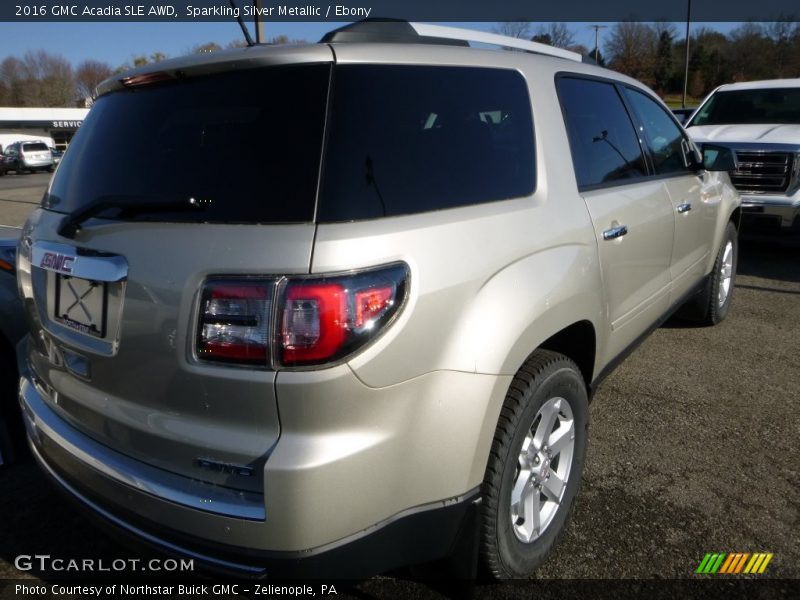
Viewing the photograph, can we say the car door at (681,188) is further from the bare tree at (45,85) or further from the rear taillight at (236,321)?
the bare tree at (45,85)

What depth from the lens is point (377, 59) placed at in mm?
1852

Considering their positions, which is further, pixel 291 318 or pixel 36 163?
pixel 36 163

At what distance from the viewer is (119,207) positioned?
1848mm

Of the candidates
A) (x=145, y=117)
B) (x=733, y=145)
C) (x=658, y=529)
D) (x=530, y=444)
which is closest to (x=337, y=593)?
(x=530, y=444)

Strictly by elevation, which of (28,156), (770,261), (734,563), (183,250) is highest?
(183,250)

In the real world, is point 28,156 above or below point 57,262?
below

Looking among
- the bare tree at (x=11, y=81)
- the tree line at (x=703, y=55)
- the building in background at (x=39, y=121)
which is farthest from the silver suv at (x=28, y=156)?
the bare tree at (x=11, y=81)

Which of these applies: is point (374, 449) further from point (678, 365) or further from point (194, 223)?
point (678, 365)

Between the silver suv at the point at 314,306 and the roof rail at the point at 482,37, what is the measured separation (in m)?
0.04

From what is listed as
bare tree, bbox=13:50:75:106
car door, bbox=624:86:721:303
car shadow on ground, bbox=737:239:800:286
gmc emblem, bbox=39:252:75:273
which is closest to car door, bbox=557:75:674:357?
car door, bbox=624:86:721:303

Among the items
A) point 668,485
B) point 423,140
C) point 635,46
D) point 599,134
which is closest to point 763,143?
point 599,134

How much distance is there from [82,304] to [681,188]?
3.13 meters

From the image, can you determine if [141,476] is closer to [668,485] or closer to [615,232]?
[615,232]

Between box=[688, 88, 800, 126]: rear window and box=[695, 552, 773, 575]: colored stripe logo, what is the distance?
23.3ft
